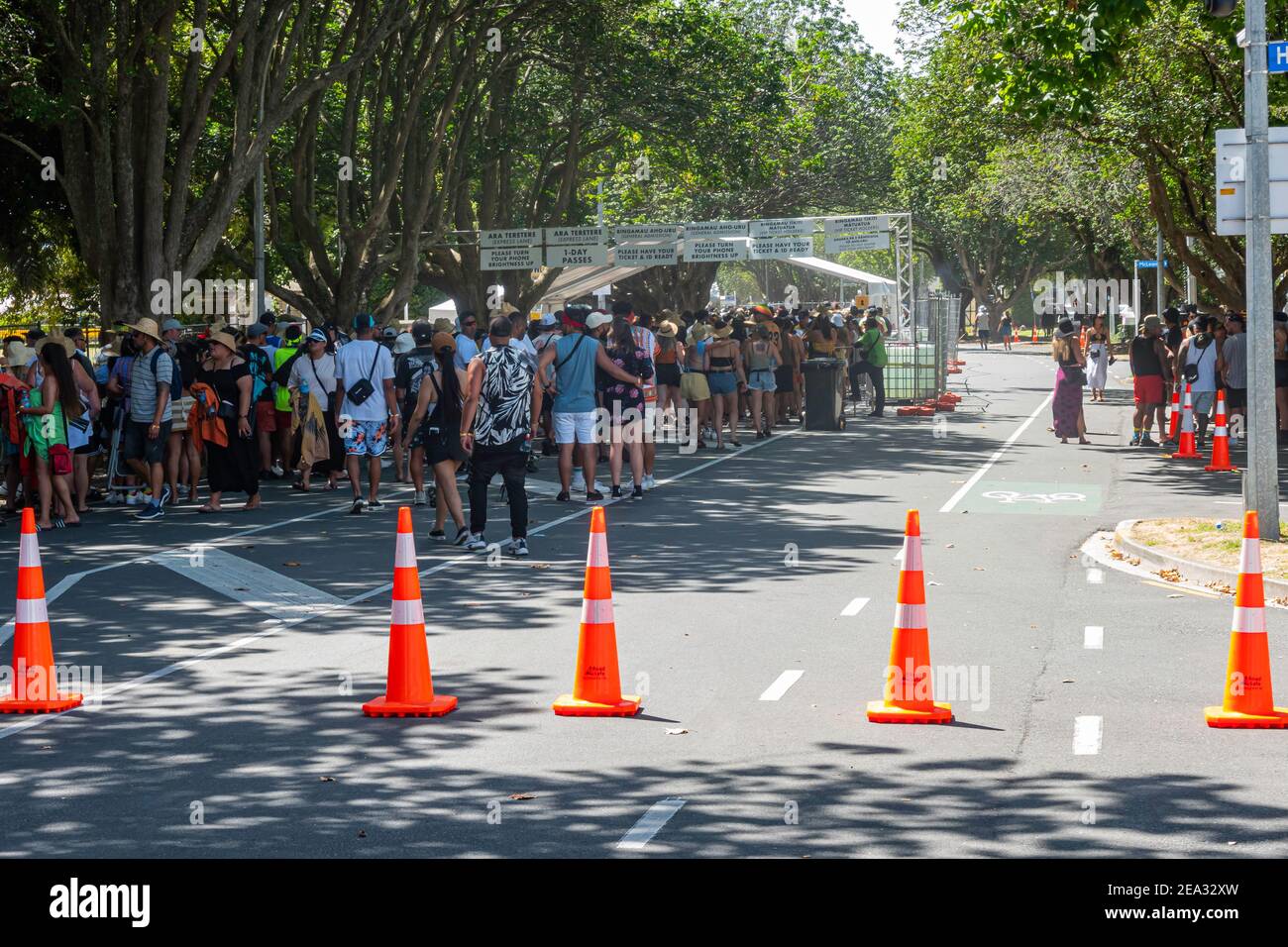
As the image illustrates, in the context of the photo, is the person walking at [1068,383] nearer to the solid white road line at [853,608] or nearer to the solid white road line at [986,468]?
the solid white road line at [986,468]

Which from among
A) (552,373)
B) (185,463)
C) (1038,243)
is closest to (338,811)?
(552,373)

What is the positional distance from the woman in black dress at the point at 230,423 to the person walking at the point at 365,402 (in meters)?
0.91

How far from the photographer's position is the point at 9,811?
21.5ft

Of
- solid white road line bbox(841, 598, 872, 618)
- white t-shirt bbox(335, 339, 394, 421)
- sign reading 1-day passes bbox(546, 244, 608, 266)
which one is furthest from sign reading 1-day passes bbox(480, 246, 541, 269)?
solid white road line bbox(841, 598, 872, 618)

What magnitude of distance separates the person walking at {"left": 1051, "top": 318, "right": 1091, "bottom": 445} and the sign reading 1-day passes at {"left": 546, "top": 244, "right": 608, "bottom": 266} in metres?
13.4

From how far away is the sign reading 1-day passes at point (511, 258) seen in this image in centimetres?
3575

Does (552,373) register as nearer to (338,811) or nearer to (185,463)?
(185,463)

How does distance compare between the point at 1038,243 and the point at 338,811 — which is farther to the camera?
the point at 1038,243

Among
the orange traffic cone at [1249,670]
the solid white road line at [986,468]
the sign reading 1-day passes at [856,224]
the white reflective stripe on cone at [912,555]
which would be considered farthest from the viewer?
the sign reading 1-day passes at [856,224]

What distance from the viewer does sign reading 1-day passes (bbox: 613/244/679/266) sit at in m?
37.5

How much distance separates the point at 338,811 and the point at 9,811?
4.02 ft

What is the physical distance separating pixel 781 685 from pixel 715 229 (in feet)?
95.5

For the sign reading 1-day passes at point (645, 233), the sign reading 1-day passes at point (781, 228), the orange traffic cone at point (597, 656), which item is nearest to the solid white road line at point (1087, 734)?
the orange traffic cone at point (597, 656)
